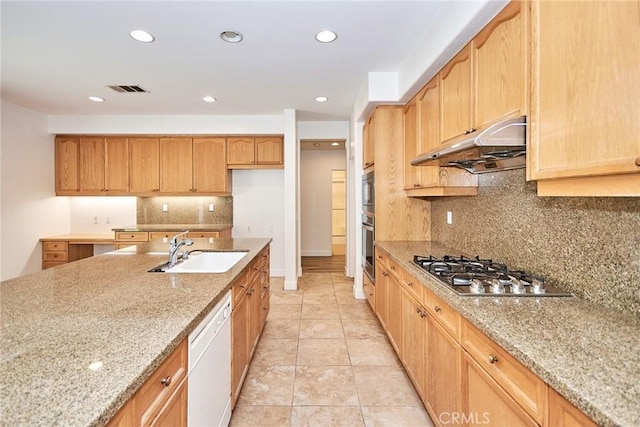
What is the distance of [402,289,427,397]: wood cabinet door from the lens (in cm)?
186

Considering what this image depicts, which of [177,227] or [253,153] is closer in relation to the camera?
[177,227]

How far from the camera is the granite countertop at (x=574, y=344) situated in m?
0.72

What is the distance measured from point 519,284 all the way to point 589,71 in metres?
0.92

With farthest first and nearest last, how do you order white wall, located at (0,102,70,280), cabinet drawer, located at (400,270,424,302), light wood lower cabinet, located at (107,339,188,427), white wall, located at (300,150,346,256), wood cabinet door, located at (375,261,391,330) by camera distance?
white wall, located at (300,150,346,256) → white wall, located at (0,102,70,280) → wood cabinet door, located at (375,261,391,330) → cabinet drawer, located at (400,270,424,302) → light wood lower cabinet, located at (107,339,188,427)

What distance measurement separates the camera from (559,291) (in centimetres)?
148

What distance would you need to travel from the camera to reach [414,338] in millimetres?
2010

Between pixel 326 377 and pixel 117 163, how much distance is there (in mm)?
4586

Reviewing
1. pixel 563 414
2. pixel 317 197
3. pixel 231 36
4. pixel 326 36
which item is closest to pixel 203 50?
pixel 231 36

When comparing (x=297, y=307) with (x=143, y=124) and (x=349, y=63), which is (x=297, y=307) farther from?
(x=143, y=124)

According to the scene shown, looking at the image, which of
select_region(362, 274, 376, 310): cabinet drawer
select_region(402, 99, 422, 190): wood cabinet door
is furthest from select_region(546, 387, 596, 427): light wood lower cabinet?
select_region(362, 274, 376, 310): cabinet drawer

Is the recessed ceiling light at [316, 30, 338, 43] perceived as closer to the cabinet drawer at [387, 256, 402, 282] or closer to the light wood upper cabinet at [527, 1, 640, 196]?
the light wood upper cabinet at [527, 1, 640, 196]

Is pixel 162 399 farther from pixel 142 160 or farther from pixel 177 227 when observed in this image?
pixel 142 160

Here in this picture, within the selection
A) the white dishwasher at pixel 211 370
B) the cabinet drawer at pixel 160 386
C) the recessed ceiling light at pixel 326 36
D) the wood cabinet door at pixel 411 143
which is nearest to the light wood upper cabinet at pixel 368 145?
the wood cabinet door at pixel 411 143

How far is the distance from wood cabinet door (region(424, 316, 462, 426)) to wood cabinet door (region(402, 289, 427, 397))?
0.26 ft
